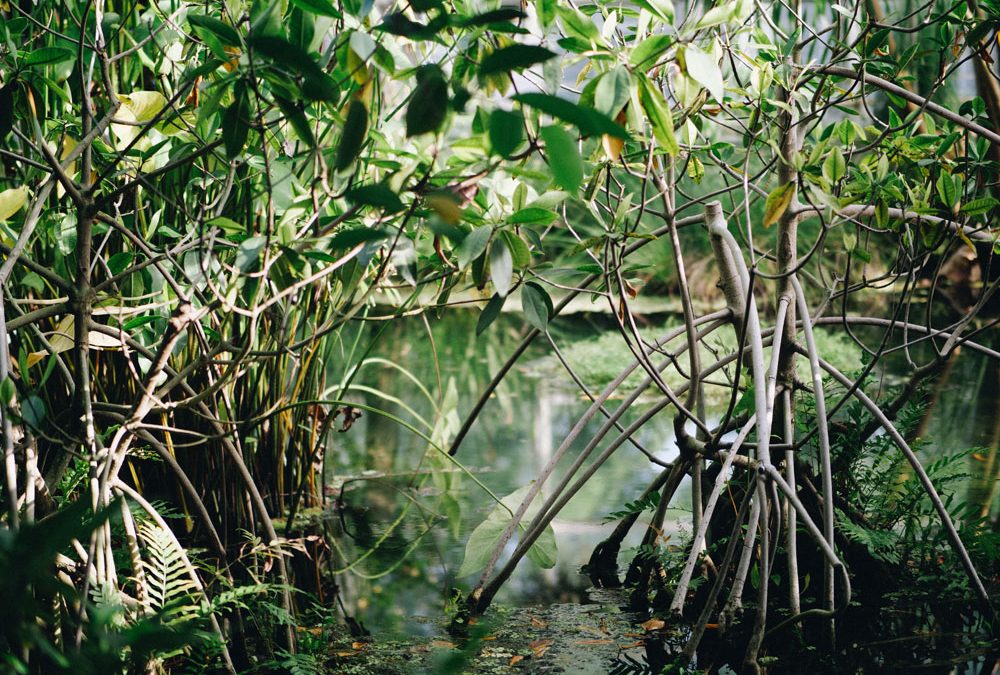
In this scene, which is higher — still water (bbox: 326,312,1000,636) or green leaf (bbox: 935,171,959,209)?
green leaf (bbox: 935,171,959,209)

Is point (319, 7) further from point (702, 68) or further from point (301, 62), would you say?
point (702, 68)

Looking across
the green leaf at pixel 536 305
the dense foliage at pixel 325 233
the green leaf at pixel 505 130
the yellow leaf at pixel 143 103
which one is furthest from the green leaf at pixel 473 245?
the yellow leaf at pixel 143 103

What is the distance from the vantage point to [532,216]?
95 cm

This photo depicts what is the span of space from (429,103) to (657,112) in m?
0.28

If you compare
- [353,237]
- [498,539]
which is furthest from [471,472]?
[353,237]

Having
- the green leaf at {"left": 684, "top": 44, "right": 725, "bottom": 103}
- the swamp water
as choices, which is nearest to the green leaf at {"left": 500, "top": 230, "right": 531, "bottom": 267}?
the green leaf at {"left": 684, "top": 44, "right": 725, "bottom": 103}

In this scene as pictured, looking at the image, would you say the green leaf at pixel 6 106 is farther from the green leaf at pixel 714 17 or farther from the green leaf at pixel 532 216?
the green leaf at pixel 714 17

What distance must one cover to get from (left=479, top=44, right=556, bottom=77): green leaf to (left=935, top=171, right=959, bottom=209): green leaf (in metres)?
0.88

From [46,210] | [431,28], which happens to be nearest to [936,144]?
[431,28]

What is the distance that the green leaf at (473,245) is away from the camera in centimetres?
94

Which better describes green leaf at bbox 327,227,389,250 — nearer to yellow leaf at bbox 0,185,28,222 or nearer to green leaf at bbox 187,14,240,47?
green leaf at bbox 187,14,240,47

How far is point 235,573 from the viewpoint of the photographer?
5.61 ft

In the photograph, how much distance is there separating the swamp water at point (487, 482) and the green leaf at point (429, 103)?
65cm

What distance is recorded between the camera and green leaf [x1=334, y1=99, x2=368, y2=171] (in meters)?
0.70
